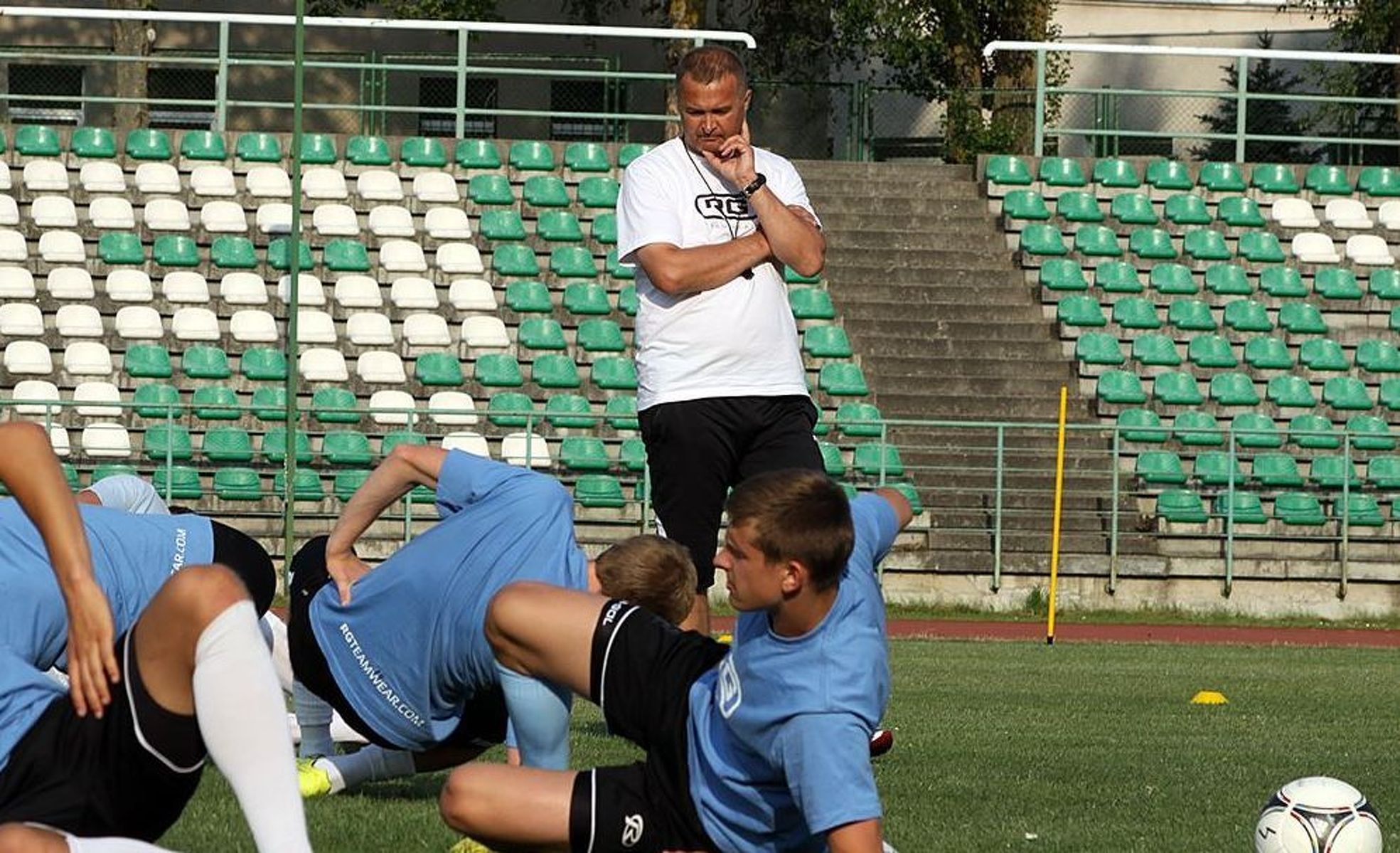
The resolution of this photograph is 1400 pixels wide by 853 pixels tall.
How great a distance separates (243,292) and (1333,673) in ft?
35.4

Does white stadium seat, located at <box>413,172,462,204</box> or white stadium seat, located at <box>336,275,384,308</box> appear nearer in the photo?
white stadium seat, located at <box>336,275,384,308</box>

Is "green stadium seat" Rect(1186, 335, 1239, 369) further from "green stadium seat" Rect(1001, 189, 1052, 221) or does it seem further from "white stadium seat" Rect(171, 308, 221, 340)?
"white stadium seat" Rect(171, 308, 221, 340)

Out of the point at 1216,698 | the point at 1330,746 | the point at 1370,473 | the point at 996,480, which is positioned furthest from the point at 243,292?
the point at 1330,746

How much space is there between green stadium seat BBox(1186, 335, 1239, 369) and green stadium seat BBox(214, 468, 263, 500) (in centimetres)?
868

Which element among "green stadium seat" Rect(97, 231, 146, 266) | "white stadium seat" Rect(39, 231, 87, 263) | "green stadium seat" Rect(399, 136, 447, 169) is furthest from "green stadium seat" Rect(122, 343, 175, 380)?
"green stadium seat" Rect(399, 136, 447, 169)

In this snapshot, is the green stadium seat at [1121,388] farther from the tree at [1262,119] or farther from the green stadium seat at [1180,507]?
the tree at [1262,119]

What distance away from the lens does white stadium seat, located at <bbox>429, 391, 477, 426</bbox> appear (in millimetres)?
18422

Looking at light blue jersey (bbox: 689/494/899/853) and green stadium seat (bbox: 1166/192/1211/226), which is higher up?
green stadium seat (bbox: 1166/192/1211/226)

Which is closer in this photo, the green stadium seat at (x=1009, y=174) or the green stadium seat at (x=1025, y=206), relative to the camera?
the green stadium seat at (x=1025, y=206)

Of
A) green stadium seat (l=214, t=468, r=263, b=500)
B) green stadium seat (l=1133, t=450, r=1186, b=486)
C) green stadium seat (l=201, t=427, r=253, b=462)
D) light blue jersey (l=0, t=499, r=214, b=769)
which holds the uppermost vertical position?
light blue jersey (l=0, t=499, r=214, b=769)

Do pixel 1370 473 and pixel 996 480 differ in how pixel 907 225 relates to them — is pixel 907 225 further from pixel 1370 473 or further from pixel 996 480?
pixel 1370 473

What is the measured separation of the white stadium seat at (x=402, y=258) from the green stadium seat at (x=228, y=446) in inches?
105

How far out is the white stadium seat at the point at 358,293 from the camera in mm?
19766

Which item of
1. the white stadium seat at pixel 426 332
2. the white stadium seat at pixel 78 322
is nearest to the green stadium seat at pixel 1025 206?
the white stadium seat at pixel 426 332
